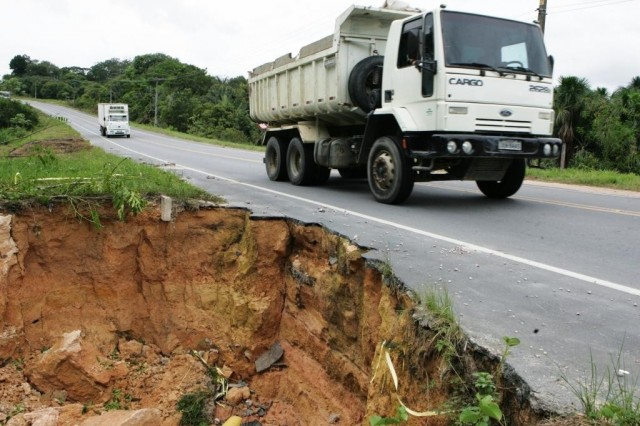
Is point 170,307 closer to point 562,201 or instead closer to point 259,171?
point 562,201

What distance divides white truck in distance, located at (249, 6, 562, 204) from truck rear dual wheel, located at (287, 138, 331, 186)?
119 centimetres

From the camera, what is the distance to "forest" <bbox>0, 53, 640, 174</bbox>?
2397cm

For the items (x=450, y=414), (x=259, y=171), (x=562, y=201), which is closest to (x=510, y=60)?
(x=562, y=201)

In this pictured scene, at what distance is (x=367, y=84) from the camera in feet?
31.0

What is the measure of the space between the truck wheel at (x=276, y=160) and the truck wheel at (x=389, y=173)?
154 inches

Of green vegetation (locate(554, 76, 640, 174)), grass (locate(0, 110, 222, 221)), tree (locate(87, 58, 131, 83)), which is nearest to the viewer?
grass (locate(0, 110, 222, 221))

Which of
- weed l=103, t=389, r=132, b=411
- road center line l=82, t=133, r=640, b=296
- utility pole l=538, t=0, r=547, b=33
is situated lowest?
weed l=103, t=389, r=132, b=411

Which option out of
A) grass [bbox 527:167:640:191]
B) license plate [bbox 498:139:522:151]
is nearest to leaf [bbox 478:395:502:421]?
license plate [bbox 498:139:522:151]

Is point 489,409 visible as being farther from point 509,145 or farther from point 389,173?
point 389,173

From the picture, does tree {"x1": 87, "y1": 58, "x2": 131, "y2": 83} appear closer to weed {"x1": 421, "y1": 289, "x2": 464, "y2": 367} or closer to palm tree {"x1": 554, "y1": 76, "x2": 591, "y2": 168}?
palm tree {"x1": 554, "y1": 76, "x2": 591, "y2": 168}

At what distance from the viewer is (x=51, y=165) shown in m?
9.34

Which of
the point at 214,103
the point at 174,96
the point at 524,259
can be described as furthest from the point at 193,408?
the point at 174,96

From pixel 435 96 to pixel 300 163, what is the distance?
4.44 meters

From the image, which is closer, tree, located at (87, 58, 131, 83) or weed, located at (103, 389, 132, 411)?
weed, located at (103, 389, 132, 411)
